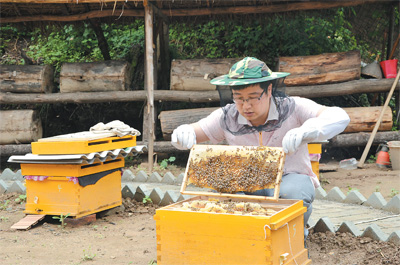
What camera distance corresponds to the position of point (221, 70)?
8148mm

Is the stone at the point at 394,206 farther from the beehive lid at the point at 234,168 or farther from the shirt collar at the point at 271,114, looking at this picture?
the beehive lid at the point at 234,168

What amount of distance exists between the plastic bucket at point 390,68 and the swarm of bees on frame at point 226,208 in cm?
662

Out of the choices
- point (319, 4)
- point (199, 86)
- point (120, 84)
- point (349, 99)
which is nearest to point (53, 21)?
point (120, 84)

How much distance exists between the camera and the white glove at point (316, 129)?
2791 millimetres

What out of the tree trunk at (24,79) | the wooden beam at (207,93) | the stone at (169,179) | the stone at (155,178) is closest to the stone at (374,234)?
the stone at (169,179)

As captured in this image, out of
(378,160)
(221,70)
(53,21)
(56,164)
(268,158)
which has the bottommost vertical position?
(378,160)

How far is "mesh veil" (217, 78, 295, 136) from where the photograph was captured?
10.3ft

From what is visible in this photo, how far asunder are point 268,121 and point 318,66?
530 centimetres

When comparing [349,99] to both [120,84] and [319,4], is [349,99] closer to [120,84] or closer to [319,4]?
[319,4]

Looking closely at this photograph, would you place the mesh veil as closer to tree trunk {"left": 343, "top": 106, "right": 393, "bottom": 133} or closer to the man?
the man

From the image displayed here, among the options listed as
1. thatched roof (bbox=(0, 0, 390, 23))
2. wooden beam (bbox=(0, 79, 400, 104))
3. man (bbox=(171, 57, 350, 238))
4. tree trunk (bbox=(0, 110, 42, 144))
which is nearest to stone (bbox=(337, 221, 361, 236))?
man (bbox=(171, 57, 350, 238))

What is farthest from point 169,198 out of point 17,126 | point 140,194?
point 17,126

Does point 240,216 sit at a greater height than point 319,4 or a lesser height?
lesser

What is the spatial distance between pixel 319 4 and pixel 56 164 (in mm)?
5763
